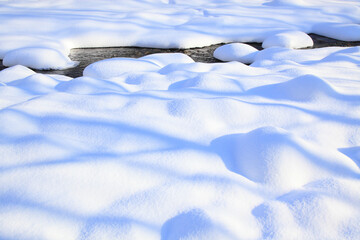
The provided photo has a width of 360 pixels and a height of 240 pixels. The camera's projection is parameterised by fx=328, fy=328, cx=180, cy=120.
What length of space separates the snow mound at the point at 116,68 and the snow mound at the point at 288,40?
1.45m

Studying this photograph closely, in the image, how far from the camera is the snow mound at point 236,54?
3.18 metres

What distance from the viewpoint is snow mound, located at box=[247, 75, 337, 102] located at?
176 cm

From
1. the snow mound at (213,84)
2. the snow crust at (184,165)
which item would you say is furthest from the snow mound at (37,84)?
the snow mound at (213,84)

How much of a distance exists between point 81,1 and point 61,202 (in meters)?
4.26

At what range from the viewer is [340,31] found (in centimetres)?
392

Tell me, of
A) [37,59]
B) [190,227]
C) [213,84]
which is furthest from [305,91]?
[37,59]

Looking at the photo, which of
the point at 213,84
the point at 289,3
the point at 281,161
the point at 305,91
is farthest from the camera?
the point at 289,3

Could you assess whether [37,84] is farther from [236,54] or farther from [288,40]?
[288,40]

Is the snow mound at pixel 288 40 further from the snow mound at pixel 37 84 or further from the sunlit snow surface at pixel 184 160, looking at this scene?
the snow mound at pixel 37 84

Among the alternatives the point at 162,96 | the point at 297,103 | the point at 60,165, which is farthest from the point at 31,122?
the point at 297,103

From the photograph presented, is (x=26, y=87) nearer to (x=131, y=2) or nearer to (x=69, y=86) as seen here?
(x=69, y=86)

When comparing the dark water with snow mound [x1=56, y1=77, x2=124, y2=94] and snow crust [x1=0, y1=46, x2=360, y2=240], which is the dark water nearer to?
snow mound [x1=56, y1=77, x2=124, y2=94]

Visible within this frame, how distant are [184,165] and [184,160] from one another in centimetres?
3

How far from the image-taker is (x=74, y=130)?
1.39m
